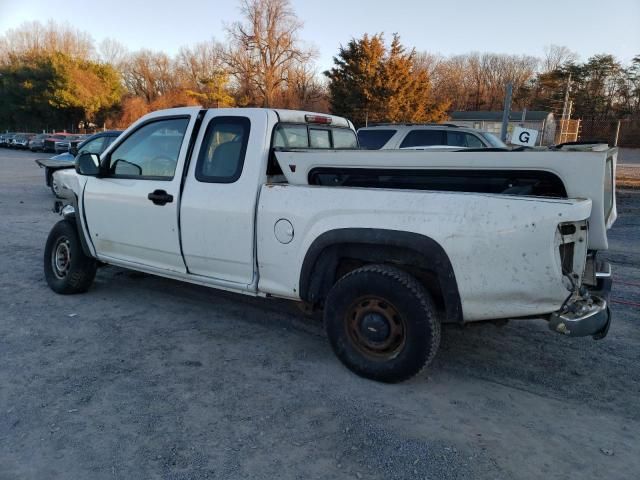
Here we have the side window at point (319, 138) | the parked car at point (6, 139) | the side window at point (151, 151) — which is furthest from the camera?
the parked car at point (6, 139)

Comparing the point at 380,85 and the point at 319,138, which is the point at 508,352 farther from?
the point at 380,85

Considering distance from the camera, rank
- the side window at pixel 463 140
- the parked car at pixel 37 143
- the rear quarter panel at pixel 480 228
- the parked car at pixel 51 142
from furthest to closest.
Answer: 1. the parked car at pixel 37 143
2. the parked car at pixel 51 142
3. the side window at pixel 463 140
4. the rear quarter panel at pixel 480 228

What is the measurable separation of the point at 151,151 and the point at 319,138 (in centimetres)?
159

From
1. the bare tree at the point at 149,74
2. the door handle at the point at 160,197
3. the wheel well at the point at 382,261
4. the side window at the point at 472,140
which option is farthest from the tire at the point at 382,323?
the bare tree at the point at 149,74

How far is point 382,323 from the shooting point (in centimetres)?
336

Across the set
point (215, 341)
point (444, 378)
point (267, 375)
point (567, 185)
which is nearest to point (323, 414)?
point (267, 375)

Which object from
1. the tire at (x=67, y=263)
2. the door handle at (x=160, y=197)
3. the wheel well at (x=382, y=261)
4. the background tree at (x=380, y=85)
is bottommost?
the tire at (x=67, y=263)

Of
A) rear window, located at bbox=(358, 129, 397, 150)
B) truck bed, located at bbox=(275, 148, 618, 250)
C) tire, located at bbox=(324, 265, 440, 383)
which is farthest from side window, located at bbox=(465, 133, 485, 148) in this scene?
tire, located at bbox=(324, 265, 440, 383)

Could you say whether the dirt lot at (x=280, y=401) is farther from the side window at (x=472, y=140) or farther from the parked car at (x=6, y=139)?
the parked car at (x=6, y=139)

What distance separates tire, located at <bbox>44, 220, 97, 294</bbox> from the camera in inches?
201

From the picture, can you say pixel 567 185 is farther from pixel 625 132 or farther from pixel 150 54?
pixel 150 54

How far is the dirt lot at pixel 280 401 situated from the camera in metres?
2.59

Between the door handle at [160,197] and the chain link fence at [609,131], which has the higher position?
the chain link fence at [609,131]

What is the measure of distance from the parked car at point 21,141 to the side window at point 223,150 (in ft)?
139
